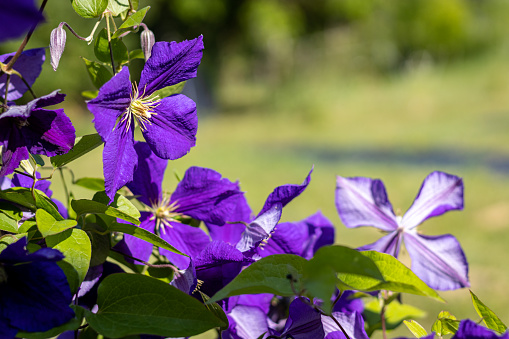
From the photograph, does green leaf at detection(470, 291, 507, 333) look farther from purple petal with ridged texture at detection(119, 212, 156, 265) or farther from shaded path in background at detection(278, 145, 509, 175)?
shaded path in background at detection(278, 145, 509, 175)

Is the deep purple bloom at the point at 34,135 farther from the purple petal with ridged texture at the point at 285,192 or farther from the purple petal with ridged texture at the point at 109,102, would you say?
the purple petal with ridged texture at the point at 285,192

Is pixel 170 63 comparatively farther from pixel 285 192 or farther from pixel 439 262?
pixel 439 262

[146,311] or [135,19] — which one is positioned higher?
[135,19]

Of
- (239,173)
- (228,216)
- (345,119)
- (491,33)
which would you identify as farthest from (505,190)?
(491,33)

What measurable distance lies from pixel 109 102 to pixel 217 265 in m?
0.13

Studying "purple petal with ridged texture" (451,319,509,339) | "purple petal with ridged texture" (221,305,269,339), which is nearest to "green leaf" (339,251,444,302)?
"purple petal with ridged texture" (451,319,509,339)

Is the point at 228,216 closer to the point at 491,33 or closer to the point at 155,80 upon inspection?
the point at 155,80

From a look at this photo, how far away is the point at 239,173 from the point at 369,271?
5.92m

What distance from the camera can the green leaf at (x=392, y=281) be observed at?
0.29m

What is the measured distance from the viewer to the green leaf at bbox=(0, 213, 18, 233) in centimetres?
36

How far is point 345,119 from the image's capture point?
29.2 ft

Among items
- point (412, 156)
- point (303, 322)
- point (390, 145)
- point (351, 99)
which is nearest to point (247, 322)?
point (303, 322)

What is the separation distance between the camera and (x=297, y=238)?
0.47 metres

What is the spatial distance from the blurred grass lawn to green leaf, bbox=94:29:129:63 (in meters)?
2.26
